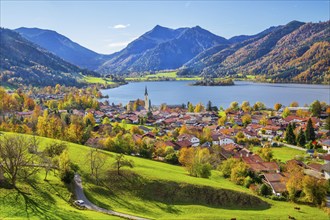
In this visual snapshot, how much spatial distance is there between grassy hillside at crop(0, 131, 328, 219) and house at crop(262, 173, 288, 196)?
3901mm

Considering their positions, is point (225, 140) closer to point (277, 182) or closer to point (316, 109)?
point (277, 182)

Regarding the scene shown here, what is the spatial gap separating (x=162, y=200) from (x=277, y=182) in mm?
20322

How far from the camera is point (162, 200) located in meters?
35.9

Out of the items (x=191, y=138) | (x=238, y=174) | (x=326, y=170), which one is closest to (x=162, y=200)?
(x=238, y=174)

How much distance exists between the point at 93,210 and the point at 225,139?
59.7 meters

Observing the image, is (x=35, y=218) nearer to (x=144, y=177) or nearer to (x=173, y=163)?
(x=144, y=177)

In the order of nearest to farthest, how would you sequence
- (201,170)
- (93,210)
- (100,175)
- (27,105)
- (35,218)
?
(35,218)
(93,210)
(100,175)
(201,170)
(27,105)

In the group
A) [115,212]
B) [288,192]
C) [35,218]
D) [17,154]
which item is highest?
[17,154]

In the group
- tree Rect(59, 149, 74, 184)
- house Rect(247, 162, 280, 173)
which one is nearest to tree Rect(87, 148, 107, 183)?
tree Rect(59, 149, 74, 184)

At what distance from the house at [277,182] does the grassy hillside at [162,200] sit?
3901mm

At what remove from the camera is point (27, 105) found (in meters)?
136

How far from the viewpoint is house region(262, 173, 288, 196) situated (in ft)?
148

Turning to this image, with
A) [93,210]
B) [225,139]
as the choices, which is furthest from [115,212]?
[225,139]

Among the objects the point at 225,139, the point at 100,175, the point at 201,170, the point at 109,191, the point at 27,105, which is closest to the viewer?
the point at 109,191
